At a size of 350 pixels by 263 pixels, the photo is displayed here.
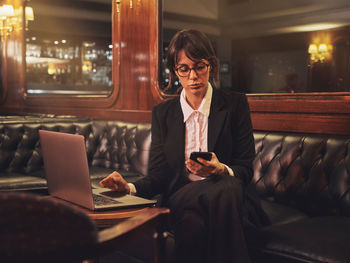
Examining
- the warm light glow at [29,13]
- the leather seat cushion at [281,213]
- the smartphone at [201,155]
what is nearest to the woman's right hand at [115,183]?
the smartphone at [201,155]

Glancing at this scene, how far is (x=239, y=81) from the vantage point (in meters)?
3.53

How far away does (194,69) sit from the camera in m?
2.08

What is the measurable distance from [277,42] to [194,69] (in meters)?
1.38

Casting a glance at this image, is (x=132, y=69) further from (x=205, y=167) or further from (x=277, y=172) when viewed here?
(x=205, y=167)

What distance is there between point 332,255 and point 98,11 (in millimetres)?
4265

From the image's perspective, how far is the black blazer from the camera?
7.00 feet

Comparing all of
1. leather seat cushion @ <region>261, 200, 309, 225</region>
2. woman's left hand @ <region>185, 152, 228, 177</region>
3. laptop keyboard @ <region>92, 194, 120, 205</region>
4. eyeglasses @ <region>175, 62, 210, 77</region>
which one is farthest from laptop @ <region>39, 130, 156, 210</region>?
leather seat cushion @ <region>261, 200, 309, 225</region>

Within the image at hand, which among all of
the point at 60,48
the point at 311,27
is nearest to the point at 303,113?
the point at 311,27

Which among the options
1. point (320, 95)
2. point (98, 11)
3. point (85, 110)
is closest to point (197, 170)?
A: point (320, 95)

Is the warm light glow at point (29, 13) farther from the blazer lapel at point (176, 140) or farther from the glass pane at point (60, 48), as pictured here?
the blazer lapel at point (176, 140)

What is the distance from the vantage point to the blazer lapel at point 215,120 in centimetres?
214

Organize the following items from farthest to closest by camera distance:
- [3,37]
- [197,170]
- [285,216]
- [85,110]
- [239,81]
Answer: [3,37], [85,110], [239,81], [285,216], [197,170]

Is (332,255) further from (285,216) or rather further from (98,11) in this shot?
(98,11)

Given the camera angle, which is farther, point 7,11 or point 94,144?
point 7,11
